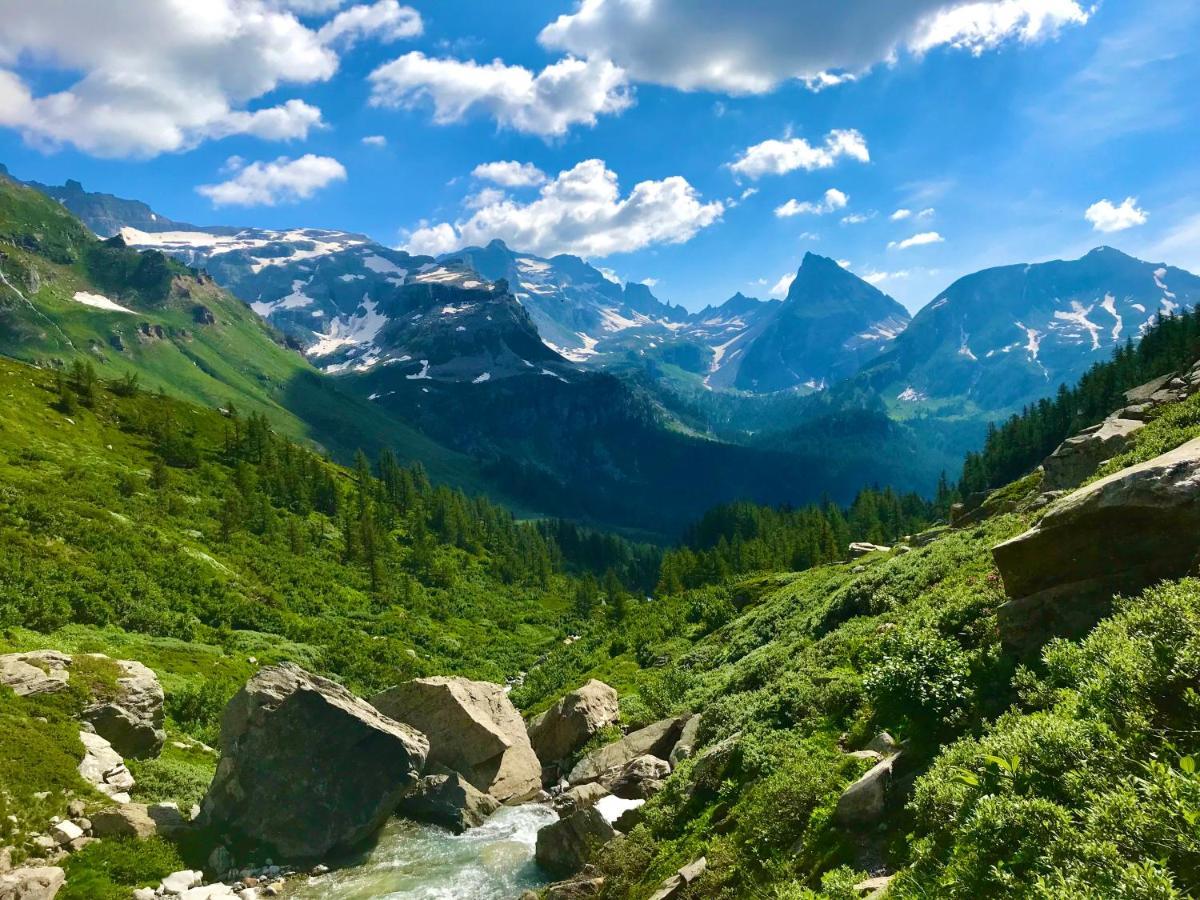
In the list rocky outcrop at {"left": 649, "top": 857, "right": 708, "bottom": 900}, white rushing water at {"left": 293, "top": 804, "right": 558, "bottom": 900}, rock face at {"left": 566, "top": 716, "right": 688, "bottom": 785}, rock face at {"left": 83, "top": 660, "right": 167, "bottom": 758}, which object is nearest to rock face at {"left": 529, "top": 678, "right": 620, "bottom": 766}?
rock face at {"left": 566, "top": 716, "right": 688, "bottom": 785}

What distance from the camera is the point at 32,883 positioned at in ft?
66.4

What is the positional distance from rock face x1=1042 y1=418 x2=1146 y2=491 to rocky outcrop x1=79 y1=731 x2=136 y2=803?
1934 inches

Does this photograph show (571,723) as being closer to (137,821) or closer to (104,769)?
(137,821)

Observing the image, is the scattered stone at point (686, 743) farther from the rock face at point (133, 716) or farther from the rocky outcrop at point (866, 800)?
the rock face at point (133, 716)

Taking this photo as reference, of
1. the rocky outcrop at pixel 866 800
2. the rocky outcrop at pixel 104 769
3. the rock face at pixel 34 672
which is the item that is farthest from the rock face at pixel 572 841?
the rock face at pixel 34 672

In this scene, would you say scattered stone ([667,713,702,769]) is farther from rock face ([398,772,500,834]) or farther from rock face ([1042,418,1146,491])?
rock face ([1042,418,1146,491])

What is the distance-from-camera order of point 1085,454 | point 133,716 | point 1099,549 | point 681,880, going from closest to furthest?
point 1099,549 → point 681,880 → point 133,716 → point 1085,454

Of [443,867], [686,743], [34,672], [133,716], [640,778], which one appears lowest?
[443,867]

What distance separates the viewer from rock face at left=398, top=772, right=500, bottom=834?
32.8 meters

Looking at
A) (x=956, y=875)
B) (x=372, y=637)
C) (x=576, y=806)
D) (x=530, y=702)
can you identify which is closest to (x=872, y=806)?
(x=956, y=875)

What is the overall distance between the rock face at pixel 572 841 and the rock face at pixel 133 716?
21265 millimetres

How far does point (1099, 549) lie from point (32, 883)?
109 ft

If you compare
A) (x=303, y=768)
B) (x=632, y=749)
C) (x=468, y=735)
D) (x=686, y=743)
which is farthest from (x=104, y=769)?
(x=686, y=743)

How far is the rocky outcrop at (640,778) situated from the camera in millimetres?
26375
